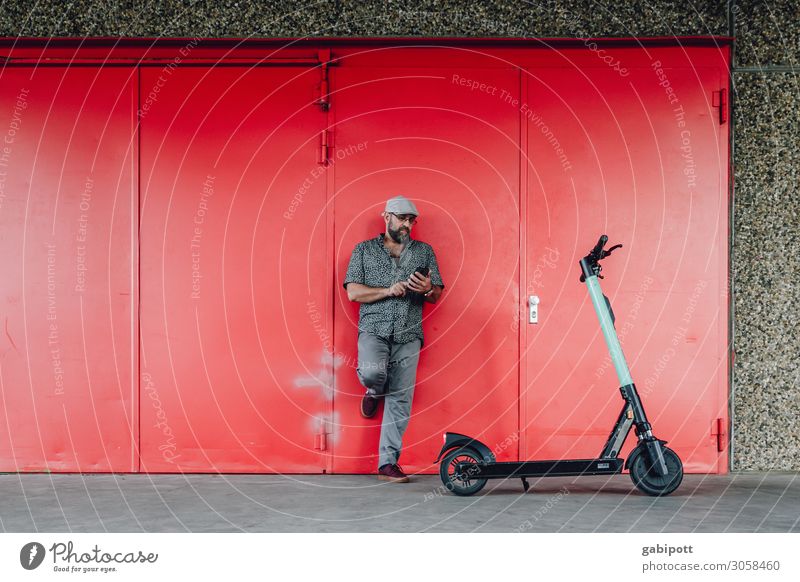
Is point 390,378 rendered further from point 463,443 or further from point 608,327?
point 608,327

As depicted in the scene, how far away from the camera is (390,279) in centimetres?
500

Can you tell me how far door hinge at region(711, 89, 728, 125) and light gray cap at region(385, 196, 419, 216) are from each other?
1915 millimetres

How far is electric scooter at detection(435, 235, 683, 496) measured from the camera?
14.8 ft

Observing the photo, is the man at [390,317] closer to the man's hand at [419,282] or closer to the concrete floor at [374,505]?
the man's hand at [419,282]

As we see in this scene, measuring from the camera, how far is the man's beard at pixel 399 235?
16.2 feet

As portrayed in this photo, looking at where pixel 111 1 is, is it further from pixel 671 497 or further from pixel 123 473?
pixel 671 497

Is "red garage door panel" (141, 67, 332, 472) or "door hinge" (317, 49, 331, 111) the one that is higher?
"door hinge" (317, 49, 331, 111)

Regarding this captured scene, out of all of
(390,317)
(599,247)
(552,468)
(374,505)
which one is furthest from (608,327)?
(374,505)

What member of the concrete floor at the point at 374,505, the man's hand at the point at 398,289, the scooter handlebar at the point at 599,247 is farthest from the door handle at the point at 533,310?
the concrete floor at the point at 374,505

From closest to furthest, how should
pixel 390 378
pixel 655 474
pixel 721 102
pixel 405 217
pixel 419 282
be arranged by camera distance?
pixel 655 474, pixel 419 282, pixel 405 217, pixel 390 378, pixel 721 102

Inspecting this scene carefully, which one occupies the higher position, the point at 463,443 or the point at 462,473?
the point at 463,443

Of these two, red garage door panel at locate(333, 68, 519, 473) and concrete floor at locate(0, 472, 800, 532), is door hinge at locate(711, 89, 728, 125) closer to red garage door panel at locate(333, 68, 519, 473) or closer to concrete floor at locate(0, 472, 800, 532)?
red garage door panel at locate(333, 68, 519, 473)

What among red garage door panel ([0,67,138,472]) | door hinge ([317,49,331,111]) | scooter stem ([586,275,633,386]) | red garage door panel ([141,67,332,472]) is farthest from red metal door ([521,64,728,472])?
red garage door panel ([0,67,138,472])

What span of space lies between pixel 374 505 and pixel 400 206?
1.64 m
